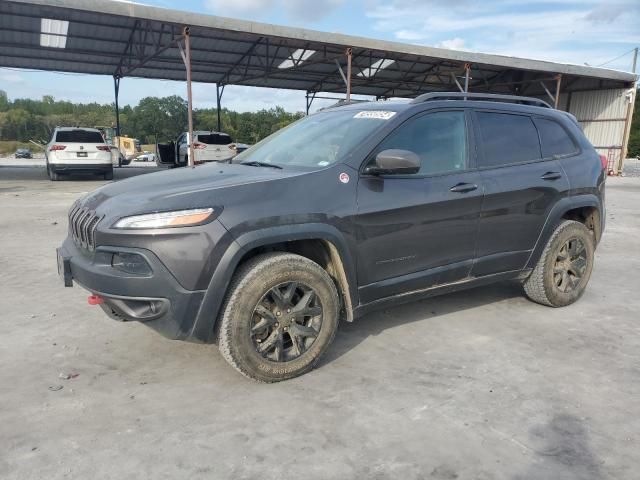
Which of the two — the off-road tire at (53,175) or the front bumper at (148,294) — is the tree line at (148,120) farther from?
the front bumper at (148,294)

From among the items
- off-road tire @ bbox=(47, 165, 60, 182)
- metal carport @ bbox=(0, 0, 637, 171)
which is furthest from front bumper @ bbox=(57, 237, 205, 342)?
off-road tire @ bbox=(47, 165, 60, 182)

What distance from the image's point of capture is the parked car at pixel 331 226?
2.72m

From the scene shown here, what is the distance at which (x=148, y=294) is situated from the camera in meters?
2.67

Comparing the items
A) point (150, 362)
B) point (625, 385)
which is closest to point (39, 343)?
point (150, 362)

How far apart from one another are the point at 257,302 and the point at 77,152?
47.0 ft

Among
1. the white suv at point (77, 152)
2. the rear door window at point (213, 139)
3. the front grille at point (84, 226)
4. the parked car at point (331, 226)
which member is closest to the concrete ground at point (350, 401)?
the parked car at point (331, 226)

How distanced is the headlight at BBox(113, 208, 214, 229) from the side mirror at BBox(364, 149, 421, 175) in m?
1.11

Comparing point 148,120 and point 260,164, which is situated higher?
point 148,120

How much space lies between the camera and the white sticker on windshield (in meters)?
3.48

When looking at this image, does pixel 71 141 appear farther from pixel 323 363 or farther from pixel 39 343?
pixel 323 363

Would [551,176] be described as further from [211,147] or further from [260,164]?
[211,147]

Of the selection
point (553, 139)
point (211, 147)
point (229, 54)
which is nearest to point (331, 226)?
point (553, 139)

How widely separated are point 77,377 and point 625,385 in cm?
338

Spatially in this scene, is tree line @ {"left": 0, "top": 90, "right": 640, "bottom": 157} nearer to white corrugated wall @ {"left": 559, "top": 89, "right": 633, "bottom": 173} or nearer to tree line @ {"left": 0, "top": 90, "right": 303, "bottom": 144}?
tree line @ {"left": 0, "top": 90, "right": 303, "bottom": 144}
